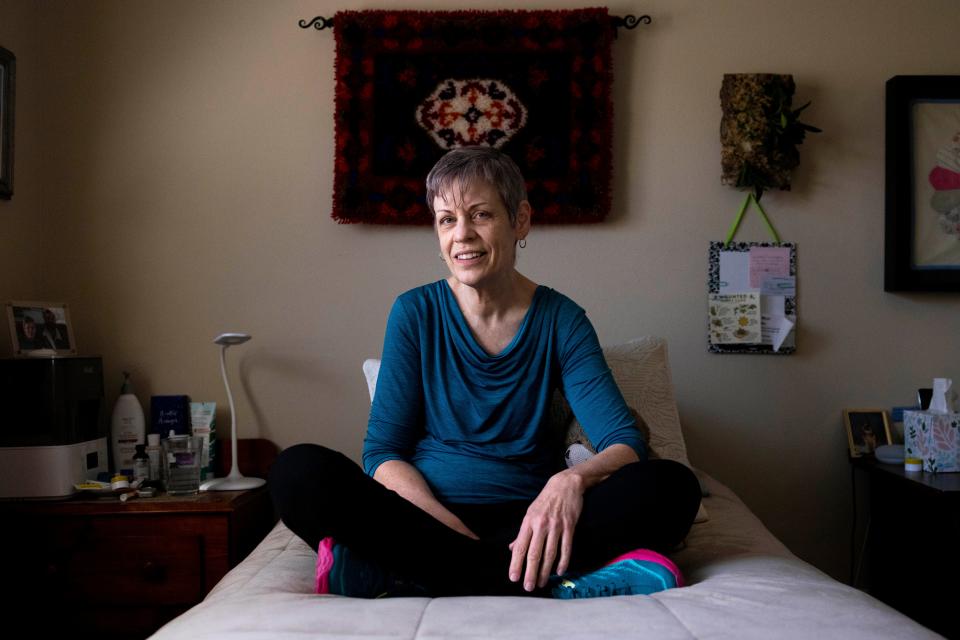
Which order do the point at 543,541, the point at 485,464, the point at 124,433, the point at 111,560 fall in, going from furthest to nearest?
the point at 124,433
the point at 111,560
the point at 485,464
the point at 543,541

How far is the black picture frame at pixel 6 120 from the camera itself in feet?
7.66

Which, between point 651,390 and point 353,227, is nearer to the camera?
point 651,390

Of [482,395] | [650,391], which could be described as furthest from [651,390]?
[482,395]

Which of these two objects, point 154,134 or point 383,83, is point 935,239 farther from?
point 154,134

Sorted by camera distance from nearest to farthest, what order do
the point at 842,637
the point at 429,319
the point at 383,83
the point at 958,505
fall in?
the point at 842,637 → the point at 429,319 → the point at 958,505 → the point at 383,83

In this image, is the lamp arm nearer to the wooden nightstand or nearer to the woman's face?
the wooden nightstand

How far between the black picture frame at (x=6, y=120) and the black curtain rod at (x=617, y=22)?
0.84 meters

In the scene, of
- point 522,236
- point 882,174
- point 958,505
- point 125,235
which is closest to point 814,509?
point 958,505

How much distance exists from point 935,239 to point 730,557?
4.89 feet

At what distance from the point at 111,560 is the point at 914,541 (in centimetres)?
208

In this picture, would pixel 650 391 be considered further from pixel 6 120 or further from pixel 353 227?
pixel 6 120

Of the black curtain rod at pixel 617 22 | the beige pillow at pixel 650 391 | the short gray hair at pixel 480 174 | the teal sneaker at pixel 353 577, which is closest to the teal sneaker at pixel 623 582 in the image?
the teal sneaker at pixel 353 577

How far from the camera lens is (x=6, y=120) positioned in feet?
7.72

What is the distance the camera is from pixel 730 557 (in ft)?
5.19
